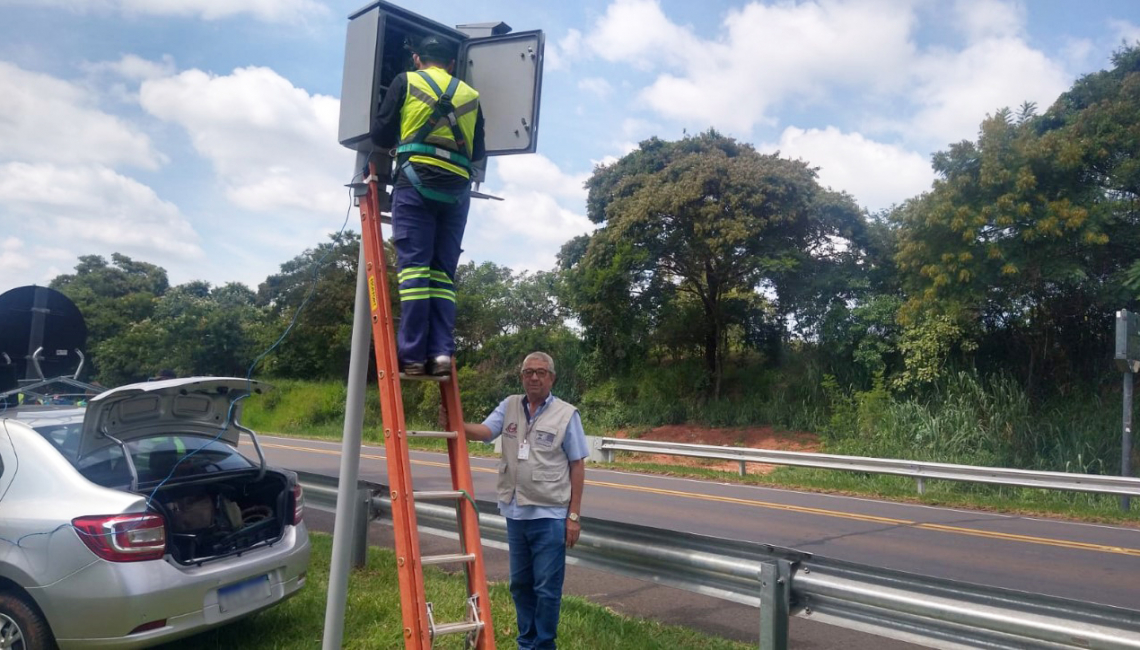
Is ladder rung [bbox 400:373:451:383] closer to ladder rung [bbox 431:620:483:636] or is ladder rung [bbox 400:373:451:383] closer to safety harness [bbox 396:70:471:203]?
safety harness [bbox 396:70:471:203]

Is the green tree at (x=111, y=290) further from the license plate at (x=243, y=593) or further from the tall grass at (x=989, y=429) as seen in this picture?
the license plate at (x=243, y=593)

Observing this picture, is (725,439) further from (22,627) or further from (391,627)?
(22,627)

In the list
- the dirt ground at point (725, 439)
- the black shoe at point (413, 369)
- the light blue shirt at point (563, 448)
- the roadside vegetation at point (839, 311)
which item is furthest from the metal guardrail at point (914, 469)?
the black shoe at point (413, 369)

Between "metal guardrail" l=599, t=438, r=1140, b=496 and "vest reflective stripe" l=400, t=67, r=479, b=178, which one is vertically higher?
"vest reflective stripe" l=400, t=67, r=479, b=178

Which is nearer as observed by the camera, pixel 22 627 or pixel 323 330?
pixel 22 627

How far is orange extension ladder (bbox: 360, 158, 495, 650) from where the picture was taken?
3.63 metres

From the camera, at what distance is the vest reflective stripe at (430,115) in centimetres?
398

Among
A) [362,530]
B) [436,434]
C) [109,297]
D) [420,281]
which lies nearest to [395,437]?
[436,434]

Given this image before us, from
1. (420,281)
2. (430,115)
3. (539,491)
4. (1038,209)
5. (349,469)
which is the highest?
(1038,209)

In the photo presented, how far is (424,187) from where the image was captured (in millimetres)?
4020

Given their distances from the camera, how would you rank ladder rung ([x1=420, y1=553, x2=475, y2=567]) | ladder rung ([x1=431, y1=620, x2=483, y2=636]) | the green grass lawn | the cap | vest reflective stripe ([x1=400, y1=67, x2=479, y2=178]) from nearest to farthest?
ladder rung ([x1=431, y1=620, x2=483, y2=636])
ladder rung ([x1=420, y1=553, x2=475, y2=567])
vest reflective stripe ([x1=400, y1=67, x2=479, y2=178])
the cap
the green grass lawn

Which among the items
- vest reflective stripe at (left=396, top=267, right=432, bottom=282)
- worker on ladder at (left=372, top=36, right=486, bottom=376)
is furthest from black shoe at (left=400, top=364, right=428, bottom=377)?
vest reflective stripe at (left=396, top=267, right=432, bottom=282)

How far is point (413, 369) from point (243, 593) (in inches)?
84.3

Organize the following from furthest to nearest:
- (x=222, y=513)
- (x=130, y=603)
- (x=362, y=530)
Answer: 1. (x=362, y=530)
2. (x=222, y=513)
3. (x=130, y=603)
